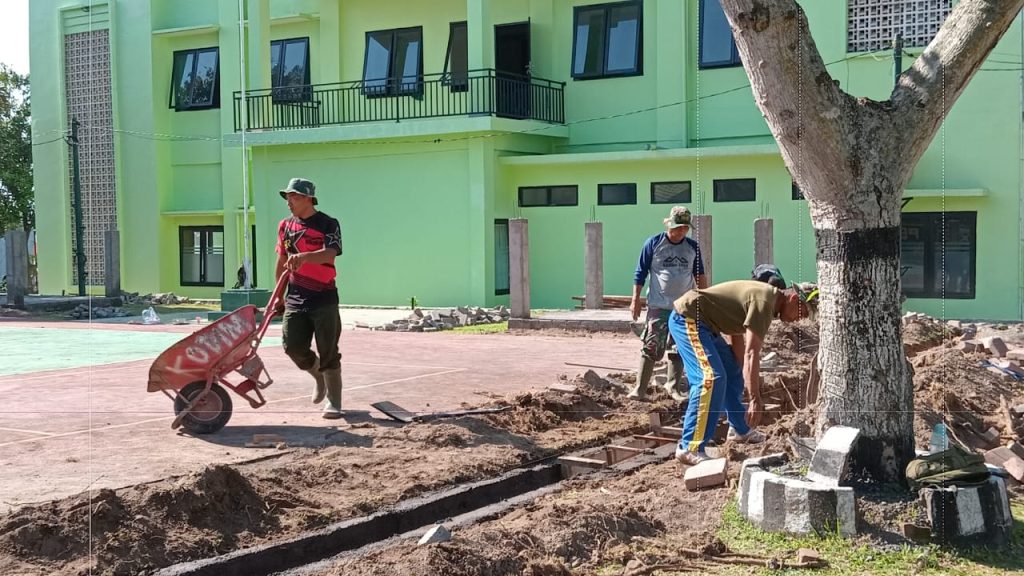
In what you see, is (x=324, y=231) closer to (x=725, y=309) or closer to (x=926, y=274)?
(x=725, y=309)

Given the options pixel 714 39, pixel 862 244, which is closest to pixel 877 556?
pixel 862 244

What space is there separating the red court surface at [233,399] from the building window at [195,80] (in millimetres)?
14756

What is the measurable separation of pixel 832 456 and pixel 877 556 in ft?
1.89

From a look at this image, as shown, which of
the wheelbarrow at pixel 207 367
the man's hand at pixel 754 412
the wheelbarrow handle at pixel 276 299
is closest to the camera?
the man's hand at pixel 754 412

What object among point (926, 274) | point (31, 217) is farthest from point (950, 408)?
point (31, 217)

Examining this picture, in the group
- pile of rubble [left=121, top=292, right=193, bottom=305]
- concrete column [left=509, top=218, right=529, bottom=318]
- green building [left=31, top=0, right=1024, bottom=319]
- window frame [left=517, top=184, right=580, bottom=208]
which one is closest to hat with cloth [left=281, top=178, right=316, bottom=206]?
concrete column [left=509, top=218, right=529, bottom=318]

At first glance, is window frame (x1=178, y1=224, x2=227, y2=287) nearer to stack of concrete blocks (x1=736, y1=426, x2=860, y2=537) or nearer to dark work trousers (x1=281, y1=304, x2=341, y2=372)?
dark work trousers (x1=281, y1=304, x2=341, y2=372)

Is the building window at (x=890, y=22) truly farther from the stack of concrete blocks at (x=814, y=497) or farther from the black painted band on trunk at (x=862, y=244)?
the stack of concrete blocks at (x=814, y=497)

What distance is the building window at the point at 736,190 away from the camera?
2130cm

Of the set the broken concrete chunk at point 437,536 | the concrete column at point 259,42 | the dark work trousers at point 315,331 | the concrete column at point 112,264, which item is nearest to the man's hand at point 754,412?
the broken concrete chunk at point 437,536

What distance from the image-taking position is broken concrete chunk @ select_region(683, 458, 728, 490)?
21.9 feet

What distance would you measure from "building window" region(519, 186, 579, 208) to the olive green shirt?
1595cm

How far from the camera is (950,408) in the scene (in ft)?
28.1

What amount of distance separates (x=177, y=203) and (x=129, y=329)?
10.5 m
